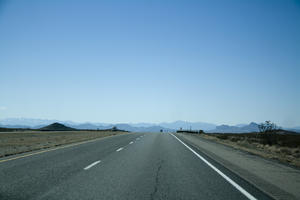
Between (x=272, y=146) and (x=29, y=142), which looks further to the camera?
(x=272, y=146)

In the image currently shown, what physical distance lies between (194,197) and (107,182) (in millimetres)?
2325

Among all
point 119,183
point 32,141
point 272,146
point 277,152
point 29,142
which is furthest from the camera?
point 272,146

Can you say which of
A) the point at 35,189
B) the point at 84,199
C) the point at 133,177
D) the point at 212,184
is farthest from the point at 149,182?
the point at 35,189

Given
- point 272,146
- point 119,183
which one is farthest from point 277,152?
point 119,183

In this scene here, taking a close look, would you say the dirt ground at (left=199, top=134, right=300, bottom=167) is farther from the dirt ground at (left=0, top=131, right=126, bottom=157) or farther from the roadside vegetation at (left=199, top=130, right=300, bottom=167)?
the dirt ground at (left=0, top=131, right=126, bottom=157)

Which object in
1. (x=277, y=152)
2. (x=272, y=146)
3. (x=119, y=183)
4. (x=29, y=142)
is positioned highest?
(x=29, y=142)

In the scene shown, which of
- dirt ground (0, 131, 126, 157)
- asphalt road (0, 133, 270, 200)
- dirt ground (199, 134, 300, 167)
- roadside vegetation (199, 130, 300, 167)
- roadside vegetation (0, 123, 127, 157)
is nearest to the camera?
asphalt road (0, 133, 270, 200)

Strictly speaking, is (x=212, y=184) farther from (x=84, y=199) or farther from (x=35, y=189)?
(x=35, y=189)

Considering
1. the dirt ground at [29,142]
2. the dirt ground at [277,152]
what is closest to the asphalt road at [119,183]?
the dirt ground at [29,142]

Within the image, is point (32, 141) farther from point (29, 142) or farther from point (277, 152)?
point (277, 152)

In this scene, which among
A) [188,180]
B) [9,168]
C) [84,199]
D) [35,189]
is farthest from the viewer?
[9,168]

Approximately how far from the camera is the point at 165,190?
584cm

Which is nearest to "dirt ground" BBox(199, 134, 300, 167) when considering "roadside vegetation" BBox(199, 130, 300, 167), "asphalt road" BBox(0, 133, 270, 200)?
"roadside vegetation" BBox(199, 130, 300, 167)

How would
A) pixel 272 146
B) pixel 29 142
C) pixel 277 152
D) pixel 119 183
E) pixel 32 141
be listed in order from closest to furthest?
1. pixel 119 183
2. pixel 277 152
3. pixel 29 142
4. pixel 32 141
5. pixel 272 146
